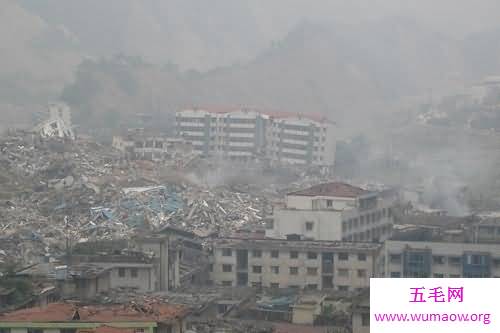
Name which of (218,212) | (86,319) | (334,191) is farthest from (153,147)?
(86,319)

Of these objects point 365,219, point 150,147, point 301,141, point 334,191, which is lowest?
point 365,219

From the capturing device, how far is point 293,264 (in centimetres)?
1344

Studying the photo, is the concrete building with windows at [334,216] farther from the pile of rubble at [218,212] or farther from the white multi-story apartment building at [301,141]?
the white multi-story apartment building at [301,141]

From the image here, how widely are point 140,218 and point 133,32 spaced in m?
32.5

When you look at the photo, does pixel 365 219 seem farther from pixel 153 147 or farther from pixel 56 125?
pixel 56 125

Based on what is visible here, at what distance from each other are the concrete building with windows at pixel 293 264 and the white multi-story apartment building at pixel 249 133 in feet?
42.3

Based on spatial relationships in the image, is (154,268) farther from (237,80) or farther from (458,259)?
(237,80)

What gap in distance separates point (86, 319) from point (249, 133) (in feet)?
61.6

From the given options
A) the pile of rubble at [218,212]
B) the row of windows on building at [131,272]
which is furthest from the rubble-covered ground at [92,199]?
the row of windows on building at [131,272]

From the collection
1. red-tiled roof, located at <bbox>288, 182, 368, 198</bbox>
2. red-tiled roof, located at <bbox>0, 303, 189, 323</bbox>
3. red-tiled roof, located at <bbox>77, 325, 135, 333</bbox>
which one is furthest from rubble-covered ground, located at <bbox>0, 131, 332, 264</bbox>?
red-tiled roof, located at <bbox>77, 325, 135, 333</bbox>

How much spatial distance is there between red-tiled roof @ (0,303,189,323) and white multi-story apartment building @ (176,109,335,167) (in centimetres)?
1753

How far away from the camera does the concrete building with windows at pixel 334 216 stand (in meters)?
14.7

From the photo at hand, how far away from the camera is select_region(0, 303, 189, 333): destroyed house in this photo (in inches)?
334

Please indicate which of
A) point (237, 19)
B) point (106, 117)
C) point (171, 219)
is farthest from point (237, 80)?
point (171, 219)
